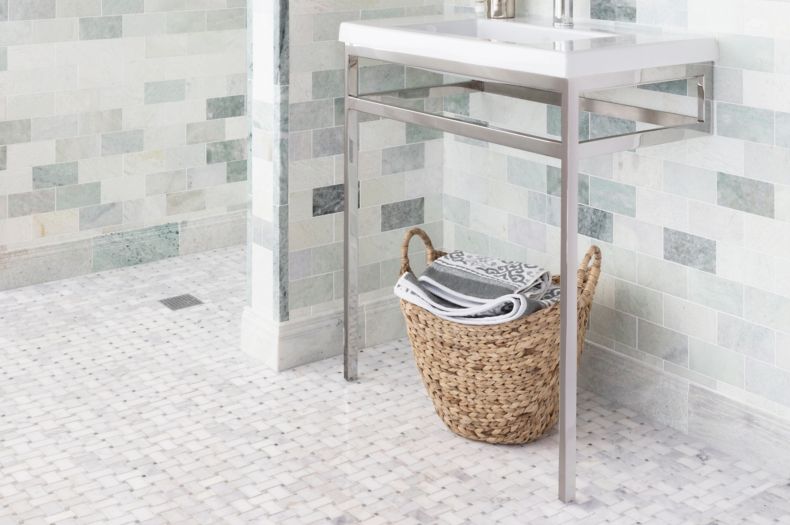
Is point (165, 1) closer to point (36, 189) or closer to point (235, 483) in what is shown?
point (36, 189)

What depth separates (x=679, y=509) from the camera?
2510 mm

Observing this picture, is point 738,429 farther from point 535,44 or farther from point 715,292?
point 535,44

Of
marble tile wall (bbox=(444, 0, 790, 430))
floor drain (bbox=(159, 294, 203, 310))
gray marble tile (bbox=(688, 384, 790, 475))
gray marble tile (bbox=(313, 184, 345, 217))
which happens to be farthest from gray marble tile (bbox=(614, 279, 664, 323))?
floor drain (bbox=(159, 294, 203, 310))

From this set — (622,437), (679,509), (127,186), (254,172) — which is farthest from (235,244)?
(679,509)

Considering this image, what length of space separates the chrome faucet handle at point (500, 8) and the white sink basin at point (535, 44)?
34mm

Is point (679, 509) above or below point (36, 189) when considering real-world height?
below

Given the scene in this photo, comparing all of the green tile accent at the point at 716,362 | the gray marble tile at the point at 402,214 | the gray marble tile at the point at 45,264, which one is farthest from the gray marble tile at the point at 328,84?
the gray marble tile at the point at 45,264

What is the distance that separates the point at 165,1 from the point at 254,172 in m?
1.19

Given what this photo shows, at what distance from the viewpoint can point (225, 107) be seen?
4430 millimetres

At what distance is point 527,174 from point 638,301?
51 centimetres

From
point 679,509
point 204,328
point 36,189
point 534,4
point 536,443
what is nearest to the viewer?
point 679,509

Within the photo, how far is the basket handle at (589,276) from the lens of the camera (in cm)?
279

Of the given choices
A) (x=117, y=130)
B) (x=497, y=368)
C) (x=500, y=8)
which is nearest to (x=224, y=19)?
(x=117, y=130)

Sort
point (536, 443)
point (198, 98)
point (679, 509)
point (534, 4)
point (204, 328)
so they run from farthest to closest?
point (198, 98) → point (204, 328) → point (534, 4) → point (536, 443) → point (679, 509)
